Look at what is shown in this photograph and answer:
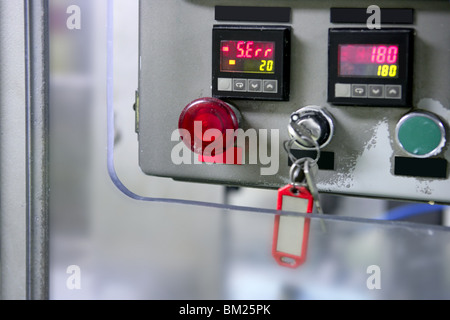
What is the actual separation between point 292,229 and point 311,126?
15 cm

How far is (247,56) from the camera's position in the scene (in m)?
0.94

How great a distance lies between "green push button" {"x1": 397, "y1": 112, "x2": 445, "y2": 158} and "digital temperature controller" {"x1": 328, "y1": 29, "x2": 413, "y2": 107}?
1.0 inches

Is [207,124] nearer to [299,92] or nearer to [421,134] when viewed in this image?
[299,92]

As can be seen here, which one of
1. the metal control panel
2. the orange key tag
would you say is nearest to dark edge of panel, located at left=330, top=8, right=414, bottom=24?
the metal control panel

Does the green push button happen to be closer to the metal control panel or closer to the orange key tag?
the metal control panel

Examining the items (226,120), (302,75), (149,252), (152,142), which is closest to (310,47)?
(302,75)

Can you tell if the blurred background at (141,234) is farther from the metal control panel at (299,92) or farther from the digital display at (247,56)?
the digital display at (247,56)

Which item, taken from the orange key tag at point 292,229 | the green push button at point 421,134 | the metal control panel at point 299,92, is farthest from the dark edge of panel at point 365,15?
the orange key tag at point 292,229

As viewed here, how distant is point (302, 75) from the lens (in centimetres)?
94

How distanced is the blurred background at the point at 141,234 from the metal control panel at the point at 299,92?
9 centimetres

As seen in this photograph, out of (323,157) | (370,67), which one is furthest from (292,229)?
(370,67)

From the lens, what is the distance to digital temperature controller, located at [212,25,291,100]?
3.03 feet

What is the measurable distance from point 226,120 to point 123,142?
26cm

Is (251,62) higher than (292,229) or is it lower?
higher
